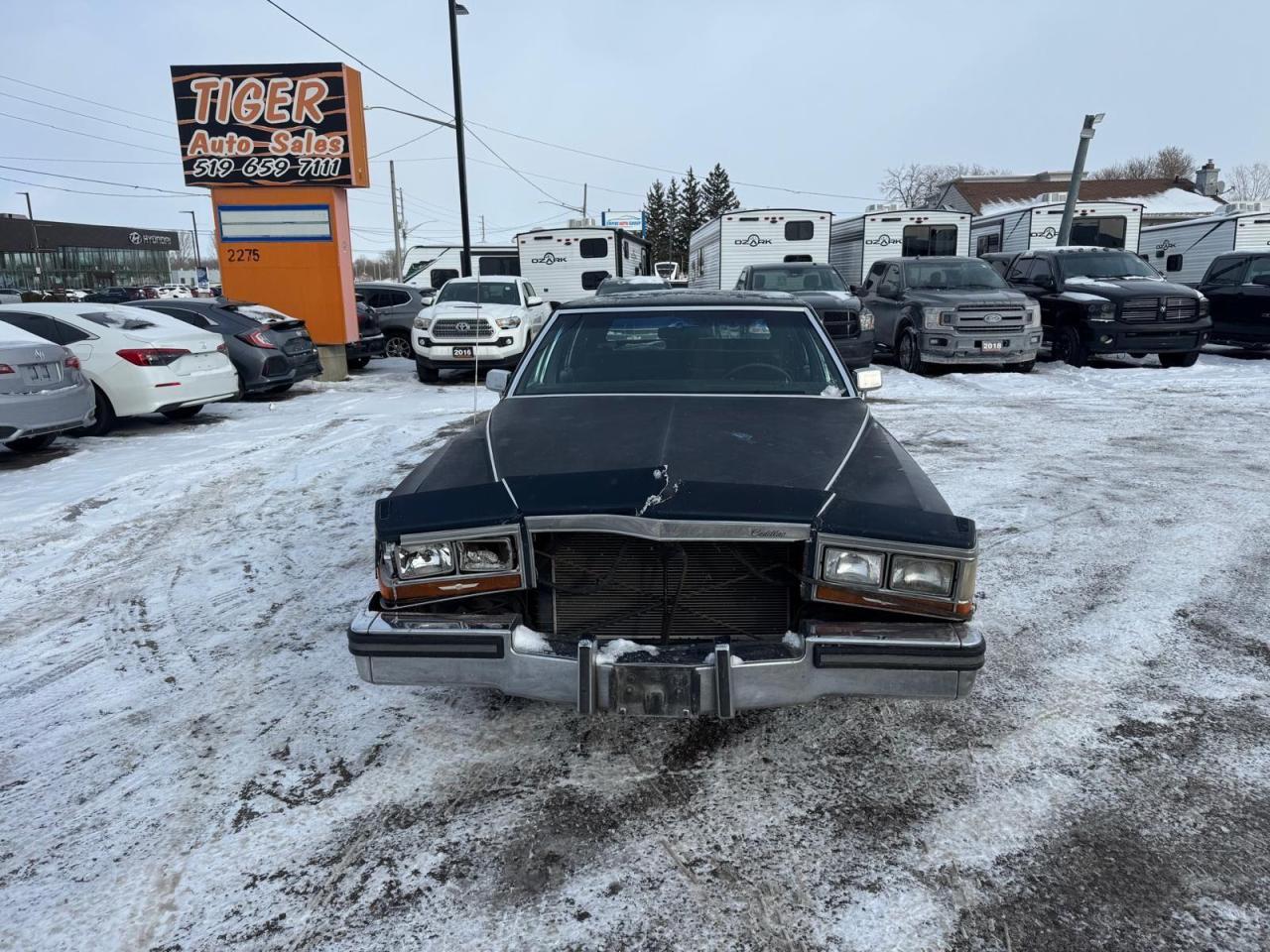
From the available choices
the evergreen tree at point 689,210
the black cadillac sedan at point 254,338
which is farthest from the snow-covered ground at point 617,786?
the evergreen tree at point 689,210

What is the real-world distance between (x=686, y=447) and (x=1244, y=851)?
210 centimetres

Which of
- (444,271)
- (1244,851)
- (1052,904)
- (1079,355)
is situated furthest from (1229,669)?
(444,271)

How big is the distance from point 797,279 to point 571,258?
9908 mm

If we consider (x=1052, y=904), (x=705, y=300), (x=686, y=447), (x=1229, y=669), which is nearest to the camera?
(x=1052, y=904)

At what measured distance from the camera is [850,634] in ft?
8.47

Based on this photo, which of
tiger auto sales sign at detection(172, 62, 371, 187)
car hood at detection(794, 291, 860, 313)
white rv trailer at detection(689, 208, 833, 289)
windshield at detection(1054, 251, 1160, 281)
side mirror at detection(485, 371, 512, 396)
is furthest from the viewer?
white rv trailer at detection(689, 208, 833, 289)

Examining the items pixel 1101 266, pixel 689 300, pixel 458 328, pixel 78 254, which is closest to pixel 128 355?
pixel 458 328

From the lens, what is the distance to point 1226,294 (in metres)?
14.4

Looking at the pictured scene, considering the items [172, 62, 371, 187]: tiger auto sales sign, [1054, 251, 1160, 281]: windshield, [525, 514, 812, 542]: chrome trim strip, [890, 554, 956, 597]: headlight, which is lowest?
[890, 554, 956, 597]: headlight

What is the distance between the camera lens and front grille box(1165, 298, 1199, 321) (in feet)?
41.6

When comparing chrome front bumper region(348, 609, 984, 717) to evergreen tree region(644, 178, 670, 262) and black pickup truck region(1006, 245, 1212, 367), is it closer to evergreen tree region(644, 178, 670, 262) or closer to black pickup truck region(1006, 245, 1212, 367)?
black pickup truck region(1006, 245, 1212, 367)

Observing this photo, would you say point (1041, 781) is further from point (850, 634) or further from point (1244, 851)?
point (850, 634)

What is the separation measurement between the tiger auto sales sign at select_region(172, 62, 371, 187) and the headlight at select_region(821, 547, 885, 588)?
1372 cm

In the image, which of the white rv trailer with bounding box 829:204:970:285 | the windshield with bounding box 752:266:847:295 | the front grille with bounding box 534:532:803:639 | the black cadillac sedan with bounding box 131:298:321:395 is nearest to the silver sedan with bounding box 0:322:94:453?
the black cadillac sedan with bounding box 131:298:321:395
